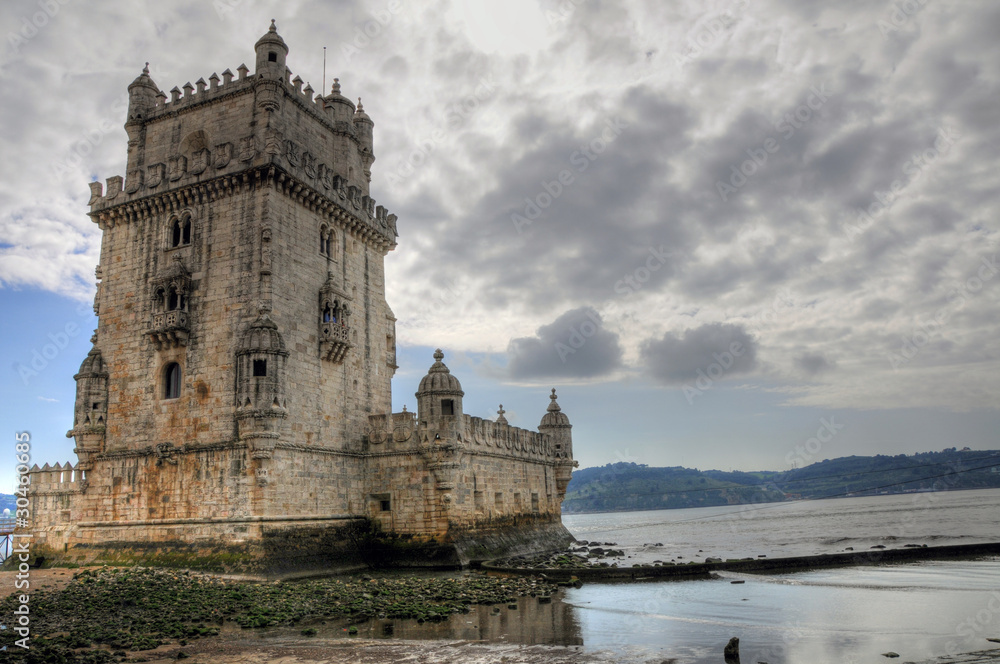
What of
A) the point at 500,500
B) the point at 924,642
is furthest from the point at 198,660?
the point at 500,500

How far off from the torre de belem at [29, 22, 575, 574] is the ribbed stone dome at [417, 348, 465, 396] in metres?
0.10

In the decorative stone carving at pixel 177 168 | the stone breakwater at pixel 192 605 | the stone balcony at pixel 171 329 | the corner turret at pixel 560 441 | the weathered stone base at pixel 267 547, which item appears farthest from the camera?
the corner turret at pixel 560 441

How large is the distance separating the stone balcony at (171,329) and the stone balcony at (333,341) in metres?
5.12

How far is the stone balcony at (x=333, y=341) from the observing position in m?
28.3

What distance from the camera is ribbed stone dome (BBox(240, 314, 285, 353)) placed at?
24891mm

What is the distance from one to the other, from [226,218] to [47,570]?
1514cm

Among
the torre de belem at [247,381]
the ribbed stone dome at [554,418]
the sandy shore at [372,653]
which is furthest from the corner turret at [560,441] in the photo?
the sandy shore at [372,653]

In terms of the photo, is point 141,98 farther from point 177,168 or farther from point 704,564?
point 704,564

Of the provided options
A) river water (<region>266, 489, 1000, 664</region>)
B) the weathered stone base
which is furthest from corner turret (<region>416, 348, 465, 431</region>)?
river water (<region>266, 489, 1000, 664</region>)

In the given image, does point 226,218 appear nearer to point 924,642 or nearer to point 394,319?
point 394,319

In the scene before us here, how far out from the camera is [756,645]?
14742 millimetres

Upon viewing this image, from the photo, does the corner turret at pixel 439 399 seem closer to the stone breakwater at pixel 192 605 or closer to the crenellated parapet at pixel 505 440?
the crenellated parapet at pixel 505 440

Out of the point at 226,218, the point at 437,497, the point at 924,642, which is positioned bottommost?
the point at 924,642

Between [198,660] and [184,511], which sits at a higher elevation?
[184,511]
